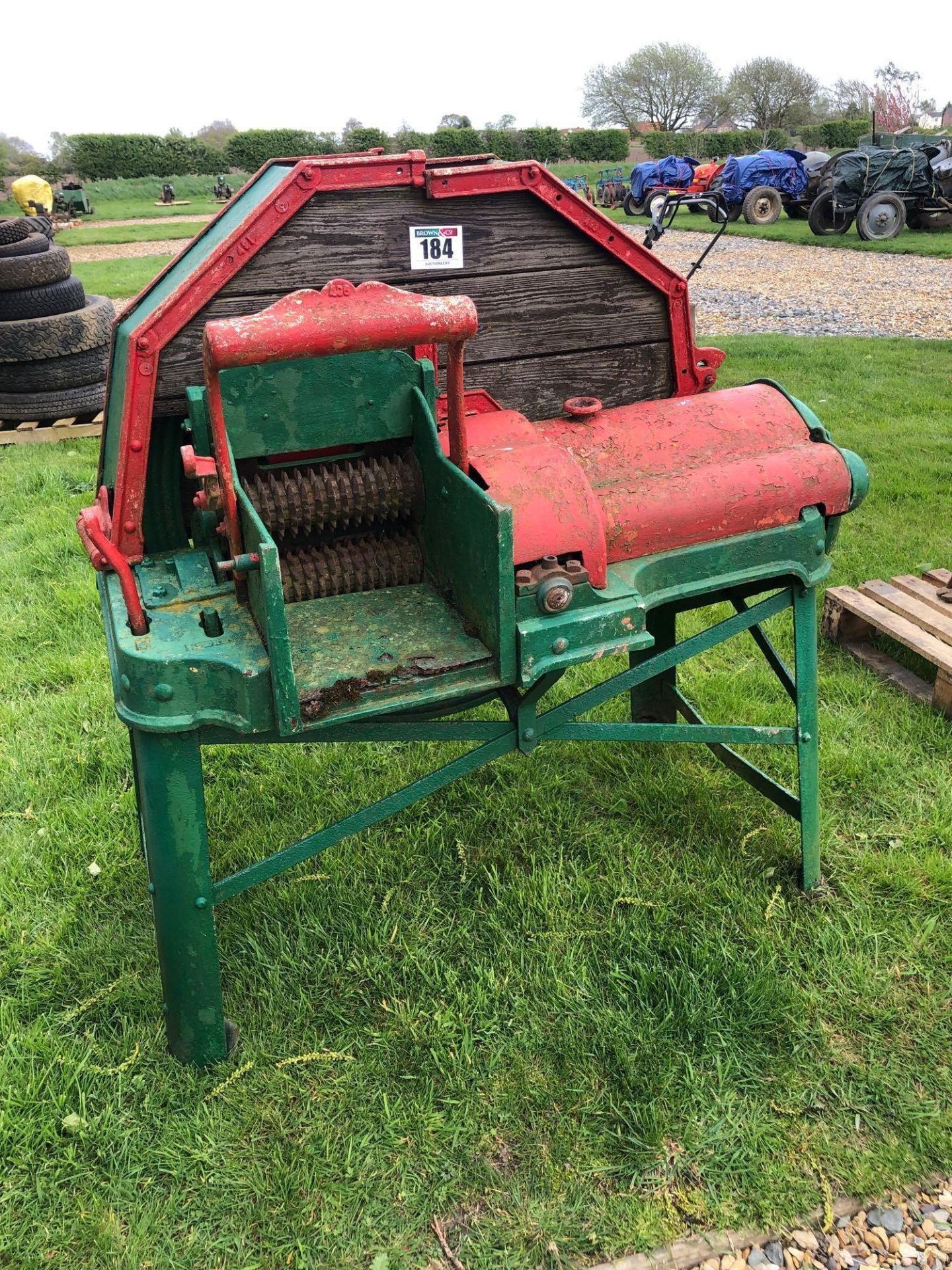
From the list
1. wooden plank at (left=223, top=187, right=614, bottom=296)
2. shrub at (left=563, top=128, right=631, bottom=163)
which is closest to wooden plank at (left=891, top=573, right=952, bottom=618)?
wooden plank at (left=223, top=187, right=614, bottom=296)

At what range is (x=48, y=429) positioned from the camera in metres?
7.16

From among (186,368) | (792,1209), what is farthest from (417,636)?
(792,1209)

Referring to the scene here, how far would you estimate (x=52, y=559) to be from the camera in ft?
16.7

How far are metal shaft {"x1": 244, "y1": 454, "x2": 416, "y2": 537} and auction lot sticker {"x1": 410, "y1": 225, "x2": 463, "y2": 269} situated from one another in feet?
1.74

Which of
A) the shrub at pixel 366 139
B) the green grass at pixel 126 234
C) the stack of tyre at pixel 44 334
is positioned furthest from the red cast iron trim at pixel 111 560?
the shrub at pixel 366 139

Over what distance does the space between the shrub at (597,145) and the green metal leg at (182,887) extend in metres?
39.4

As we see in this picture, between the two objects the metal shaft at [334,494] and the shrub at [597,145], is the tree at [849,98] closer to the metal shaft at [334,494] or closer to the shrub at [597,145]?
the shrub at [597,145]

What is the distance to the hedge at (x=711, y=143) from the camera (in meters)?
34.4

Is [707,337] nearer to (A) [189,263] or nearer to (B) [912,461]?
(B) [912,461]

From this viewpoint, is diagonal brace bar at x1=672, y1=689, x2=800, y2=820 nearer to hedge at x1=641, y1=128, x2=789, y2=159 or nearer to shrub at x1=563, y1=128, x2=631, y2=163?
hedge at x1=641, y1=128, x2=789, y2=159

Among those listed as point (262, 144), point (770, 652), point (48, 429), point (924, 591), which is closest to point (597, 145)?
point (262, 144)

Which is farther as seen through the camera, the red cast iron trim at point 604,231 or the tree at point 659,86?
the tree at point 659,86

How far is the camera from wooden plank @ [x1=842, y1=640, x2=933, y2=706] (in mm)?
3812

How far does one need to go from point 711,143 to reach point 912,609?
35.7 metres
